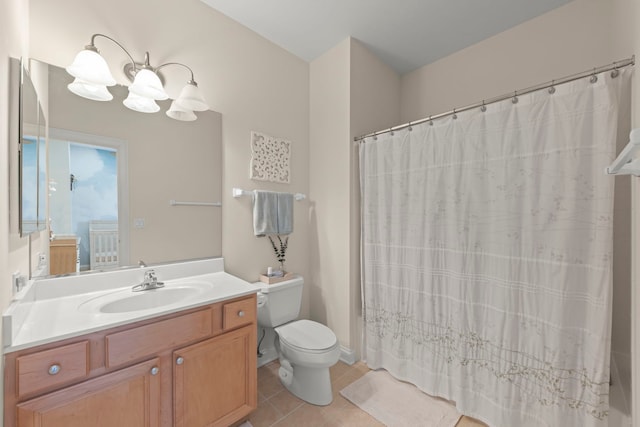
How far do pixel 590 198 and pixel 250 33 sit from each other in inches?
94.1

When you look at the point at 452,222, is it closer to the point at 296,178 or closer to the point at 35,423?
the point at 296,178

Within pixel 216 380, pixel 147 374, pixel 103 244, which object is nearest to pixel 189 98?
pixel 103 244

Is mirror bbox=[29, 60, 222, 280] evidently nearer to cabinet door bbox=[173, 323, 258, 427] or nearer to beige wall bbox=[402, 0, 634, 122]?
cabinet door bbox=[173, 323, 258, 427]

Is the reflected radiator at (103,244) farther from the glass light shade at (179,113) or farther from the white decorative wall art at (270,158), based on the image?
the white decorative wall art at (270,158)

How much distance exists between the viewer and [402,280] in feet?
6.04

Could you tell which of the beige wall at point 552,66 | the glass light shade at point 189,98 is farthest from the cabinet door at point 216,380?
the beige wall at point 552,66

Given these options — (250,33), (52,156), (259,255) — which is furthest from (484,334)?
(250,33)

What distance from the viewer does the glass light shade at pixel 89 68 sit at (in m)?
1.16

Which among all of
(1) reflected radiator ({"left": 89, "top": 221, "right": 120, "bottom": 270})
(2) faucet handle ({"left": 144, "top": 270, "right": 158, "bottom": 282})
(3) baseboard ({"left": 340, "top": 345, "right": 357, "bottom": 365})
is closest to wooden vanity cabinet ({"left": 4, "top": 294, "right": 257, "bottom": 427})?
(2) faucet handle ({"left": 144, "top": 270, "right": 158, "bottom": 282})

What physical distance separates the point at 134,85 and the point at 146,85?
6 centimetres

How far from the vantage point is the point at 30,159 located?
1.03 metres

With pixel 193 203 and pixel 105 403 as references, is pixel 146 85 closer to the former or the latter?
pixel 193 203

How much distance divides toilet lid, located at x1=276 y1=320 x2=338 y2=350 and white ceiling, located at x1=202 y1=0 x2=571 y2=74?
7.48ft

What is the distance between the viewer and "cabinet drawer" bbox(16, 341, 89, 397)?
2.63 feet
